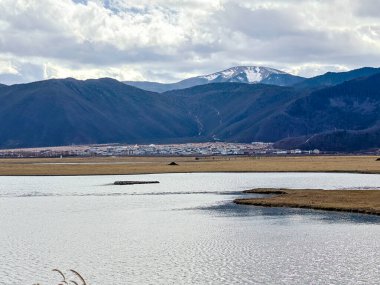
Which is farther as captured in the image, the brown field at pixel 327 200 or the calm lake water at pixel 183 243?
the brown field at pixel 327 200

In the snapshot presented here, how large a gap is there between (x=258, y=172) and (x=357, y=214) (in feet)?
294

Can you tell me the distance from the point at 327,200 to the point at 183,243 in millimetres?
32479

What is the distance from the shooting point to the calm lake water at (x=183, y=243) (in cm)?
3862

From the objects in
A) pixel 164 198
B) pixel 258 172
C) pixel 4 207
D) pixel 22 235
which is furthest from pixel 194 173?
pixel 22 235

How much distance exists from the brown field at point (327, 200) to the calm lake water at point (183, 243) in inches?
109

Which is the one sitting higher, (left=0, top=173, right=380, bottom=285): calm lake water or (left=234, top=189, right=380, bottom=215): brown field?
(left=234, top=189, right=380, bottom=215): brown field

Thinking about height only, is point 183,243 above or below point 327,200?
below

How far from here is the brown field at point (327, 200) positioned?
69.4m

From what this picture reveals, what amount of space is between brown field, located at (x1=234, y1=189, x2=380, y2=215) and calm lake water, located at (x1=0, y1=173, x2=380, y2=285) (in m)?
2.77

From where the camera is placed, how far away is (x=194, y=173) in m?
157

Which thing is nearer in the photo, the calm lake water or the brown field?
the calm lake water

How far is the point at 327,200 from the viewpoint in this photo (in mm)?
77125

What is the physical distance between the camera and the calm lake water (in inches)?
1521

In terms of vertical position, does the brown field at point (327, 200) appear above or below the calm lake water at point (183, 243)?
above
